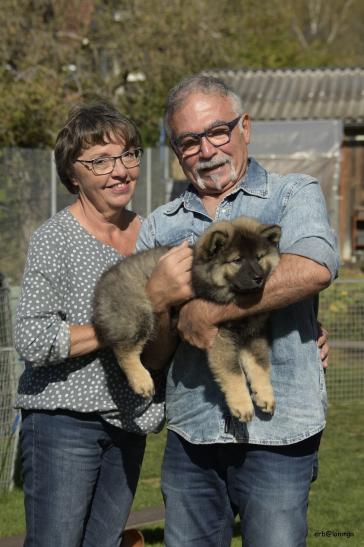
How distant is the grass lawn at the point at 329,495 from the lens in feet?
24.1

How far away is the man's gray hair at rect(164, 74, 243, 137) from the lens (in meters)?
4.53

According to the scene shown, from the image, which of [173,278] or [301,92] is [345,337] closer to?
[173,278]

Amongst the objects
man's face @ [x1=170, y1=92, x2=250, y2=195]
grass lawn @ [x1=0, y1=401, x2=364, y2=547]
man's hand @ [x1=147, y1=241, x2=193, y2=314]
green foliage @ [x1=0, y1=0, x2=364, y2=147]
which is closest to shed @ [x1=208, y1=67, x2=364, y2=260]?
green foliage @ [x1=0, y1=0, x2=364, y2=147]

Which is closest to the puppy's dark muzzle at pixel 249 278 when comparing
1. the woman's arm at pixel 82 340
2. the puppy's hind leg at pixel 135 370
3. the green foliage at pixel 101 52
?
the puppy's hind leg at pixel 135 370

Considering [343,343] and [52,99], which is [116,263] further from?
[52,99]

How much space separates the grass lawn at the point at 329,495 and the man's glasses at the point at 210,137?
365cm

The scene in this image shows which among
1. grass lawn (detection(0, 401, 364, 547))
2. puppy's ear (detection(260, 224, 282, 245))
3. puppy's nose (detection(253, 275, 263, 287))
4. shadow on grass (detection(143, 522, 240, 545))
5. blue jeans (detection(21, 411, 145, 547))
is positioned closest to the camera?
puppy's nose (detection(253, 275, 263, 287))

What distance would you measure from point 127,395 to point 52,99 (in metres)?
16.1

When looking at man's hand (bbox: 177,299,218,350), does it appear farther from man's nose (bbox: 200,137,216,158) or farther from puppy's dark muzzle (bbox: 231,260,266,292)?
man's nose (bbox: 200,137,216,158)

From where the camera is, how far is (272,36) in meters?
39.9

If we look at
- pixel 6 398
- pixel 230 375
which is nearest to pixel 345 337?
pixel 6 398

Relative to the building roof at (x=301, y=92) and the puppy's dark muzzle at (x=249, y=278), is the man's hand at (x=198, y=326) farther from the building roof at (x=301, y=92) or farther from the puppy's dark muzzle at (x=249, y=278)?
the building roof at (x=301, y=92)

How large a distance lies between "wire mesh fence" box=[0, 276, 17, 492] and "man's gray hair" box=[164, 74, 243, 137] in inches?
Result: 153

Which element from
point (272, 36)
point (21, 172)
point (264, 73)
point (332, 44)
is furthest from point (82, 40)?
point (332, 44)
